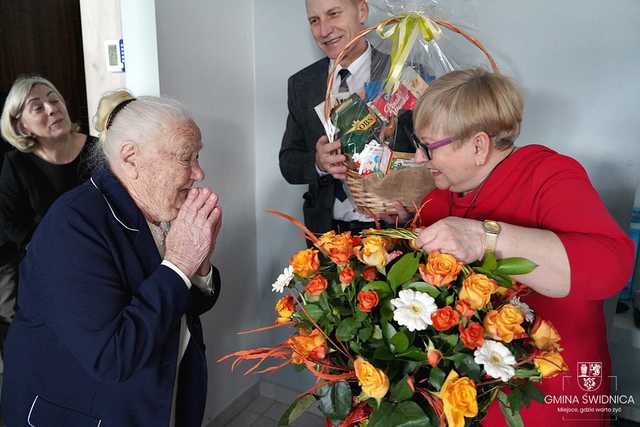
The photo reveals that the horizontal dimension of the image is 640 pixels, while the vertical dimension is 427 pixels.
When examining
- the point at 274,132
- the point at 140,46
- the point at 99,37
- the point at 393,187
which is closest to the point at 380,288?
the point at 393,187

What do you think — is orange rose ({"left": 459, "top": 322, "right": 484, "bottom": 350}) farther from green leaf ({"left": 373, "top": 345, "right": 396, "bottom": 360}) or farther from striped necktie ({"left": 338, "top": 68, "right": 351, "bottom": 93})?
striped necktie ({"left": 338, "top": 68, "right": 351, "bottom": 93})

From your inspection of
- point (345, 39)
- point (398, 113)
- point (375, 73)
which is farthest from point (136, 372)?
point (345, 39)

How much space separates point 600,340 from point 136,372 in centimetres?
109

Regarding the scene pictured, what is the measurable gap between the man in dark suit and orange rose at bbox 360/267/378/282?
600 mm

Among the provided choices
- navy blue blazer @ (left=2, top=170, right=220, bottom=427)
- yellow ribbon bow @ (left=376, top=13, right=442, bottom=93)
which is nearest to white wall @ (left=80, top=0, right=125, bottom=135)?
navy blue blazer @ (left=2, top=170, right=220, bottom=427)

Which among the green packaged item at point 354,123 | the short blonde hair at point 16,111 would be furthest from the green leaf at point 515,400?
the short blonde hair at point 16,111

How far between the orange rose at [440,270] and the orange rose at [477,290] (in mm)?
26

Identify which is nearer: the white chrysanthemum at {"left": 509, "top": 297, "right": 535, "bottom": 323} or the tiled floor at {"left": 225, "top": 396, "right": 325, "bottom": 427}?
the white chrysanthemum at {"left": 509, "top": 297, "right": 535, "bottom": 323}

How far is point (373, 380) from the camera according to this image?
0.67 m

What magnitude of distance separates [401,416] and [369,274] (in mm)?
224

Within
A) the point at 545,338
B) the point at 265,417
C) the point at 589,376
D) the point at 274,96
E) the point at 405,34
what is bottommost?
the point at 265,417

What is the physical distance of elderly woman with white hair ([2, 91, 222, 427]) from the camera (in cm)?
109

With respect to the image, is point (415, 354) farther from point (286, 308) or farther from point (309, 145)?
point (309, 145)

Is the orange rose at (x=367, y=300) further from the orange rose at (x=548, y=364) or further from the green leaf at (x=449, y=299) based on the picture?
the orange rose at (x=548, y=364)
